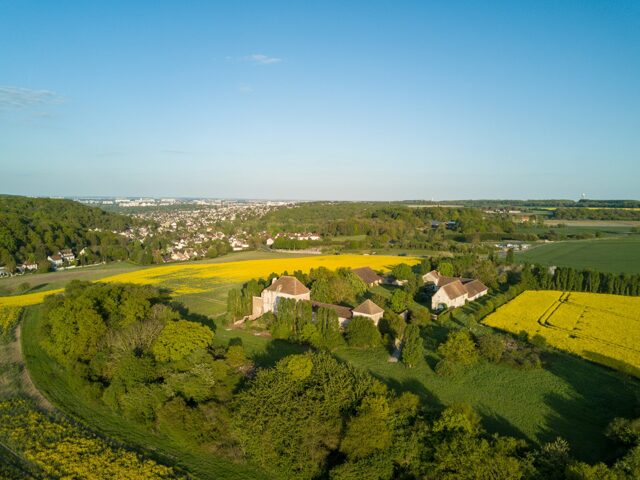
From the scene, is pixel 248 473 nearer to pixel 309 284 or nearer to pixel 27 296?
pixel 309 284

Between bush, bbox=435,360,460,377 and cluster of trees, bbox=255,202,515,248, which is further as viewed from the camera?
cluster of trees, bbox=255,202,515,248

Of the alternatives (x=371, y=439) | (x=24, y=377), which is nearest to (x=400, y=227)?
(x=24, y=377)

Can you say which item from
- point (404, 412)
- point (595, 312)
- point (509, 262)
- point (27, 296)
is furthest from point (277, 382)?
point (509, 262)

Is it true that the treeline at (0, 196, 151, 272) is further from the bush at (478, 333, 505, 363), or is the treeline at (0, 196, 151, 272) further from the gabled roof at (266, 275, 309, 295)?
the bush at (478, 333, 505, 363)

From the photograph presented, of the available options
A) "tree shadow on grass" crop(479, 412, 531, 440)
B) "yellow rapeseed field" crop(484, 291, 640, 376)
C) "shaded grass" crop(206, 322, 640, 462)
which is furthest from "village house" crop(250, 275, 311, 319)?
"tree shadow on grass" crop(479, 412, 531, 440)

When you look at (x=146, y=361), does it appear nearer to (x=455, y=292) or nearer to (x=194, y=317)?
(x=194, y=317)
